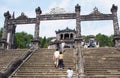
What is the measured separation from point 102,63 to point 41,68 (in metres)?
4.42

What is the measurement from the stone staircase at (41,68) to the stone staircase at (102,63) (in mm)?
1341

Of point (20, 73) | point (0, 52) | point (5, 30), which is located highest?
point (5, 30)

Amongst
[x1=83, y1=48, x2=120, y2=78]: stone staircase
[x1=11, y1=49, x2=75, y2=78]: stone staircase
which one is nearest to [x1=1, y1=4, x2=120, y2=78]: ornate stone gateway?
[x1=83, y1=48, x2=120, y2=78]: stone staircase

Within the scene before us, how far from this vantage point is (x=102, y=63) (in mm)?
15172

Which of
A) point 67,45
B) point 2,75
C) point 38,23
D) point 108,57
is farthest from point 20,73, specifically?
point 67,45

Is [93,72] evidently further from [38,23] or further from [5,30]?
[5,30]

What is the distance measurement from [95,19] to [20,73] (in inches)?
589

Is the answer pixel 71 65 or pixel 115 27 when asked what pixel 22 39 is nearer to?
pixel 115 27

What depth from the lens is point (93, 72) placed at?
13.3 m

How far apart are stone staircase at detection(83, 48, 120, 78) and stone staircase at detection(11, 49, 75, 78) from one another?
52.8 inches

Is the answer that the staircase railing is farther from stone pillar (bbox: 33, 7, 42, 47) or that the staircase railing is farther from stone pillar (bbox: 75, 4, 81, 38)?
stone pillar (bbox: 75, 4, 81, 38)

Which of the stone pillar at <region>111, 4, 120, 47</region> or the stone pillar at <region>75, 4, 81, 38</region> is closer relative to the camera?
the stone pillar at <region>111, 4, 120, 47</region>

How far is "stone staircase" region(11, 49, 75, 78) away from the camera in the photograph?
13.1m

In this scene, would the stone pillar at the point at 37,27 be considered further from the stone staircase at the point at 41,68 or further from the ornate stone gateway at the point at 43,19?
the stone staircase at the point at 41,68
